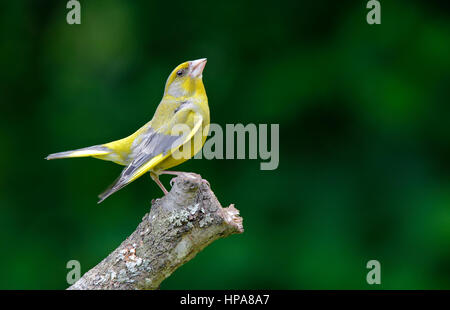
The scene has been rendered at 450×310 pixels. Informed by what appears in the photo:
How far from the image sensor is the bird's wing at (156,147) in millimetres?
3803

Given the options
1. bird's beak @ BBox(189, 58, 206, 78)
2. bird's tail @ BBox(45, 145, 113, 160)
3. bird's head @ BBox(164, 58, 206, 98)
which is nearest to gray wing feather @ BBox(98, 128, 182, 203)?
bird's tail @ BBox(45, 145, 113, 160)

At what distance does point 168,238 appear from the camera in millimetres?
3379

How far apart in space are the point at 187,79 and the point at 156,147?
65cm

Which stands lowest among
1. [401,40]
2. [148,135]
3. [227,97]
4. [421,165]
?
[421,165]

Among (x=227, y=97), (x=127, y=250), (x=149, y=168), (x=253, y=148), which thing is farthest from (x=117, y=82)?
(x=127, y=250)

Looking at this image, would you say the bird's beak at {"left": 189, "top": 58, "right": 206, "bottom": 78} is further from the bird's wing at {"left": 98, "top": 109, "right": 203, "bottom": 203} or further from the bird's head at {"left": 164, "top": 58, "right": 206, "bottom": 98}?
the bird's wing at {"left": 98, "top": 109, "right": 203, "bottom": 203}

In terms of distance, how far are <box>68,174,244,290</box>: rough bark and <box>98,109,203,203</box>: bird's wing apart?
0.41 metres

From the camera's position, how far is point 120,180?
377cm

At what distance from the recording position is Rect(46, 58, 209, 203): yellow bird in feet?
12.7

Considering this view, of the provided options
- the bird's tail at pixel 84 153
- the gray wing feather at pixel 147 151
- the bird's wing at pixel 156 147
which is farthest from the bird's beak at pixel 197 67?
the bird's tail at pixel 84 153

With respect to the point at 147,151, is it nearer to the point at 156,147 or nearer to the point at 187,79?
the point at 156,147

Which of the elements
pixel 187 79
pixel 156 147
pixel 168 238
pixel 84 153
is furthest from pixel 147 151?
pixel 168 238

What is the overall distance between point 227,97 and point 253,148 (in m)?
0.77

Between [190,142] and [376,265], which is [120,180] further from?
[376,265]
